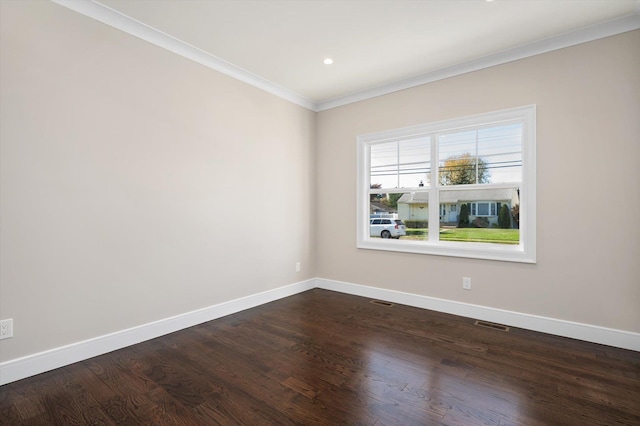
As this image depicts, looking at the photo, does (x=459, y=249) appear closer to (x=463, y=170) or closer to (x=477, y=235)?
(x=477, y=235)

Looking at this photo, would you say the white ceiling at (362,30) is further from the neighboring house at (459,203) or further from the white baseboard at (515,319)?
the white baseboard at (515,319)

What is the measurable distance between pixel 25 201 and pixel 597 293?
466 centimetres

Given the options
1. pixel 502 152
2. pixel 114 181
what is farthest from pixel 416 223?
pixel 114 181

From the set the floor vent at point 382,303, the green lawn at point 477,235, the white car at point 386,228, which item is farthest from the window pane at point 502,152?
the floor vent at point 382,303

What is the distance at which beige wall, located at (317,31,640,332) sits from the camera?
2662 mm

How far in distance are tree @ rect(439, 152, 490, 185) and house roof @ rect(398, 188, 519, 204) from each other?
118 mm

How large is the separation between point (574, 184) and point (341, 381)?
2724 millimetres

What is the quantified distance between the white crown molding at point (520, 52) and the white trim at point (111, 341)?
3.10 m

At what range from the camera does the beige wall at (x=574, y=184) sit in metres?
2.66

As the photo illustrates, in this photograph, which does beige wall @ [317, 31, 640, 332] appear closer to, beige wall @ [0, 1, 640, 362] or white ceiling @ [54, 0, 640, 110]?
beige wall @ [0, 1, 640, 362]

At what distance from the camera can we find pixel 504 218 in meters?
3.37

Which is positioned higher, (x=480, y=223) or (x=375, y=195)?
(x=375, y=195)

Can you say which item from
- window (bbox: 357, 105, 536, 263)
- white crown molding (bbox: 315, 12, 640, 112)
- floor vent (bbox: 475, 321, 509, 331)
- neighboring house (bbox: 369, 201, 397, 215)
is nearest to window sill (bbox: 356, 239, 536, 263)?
window (bbox: 357, 105, 536, 263)

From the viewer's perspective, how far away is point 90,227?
250cm
